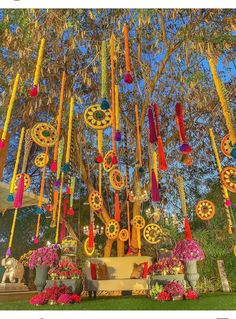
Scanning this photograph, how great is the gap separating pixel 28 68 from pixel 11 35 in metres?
0.76

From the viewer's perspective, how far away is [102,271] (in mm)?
7664

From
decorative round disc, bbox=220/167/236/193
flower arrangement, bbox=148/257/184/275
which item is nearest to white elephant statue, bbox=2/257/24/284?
flower arrangement, bbox=148/257/184/275

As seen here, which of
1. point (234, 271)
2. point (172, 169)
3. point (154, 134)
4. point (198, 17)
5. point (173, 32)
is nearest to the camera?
point (154, 134)

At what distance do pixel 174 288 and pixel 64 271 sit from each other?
172cm

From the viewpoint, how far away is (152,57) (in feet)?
24.6

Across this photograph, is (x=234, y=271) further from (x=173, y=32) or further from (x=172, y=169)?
(x=173, y=32)

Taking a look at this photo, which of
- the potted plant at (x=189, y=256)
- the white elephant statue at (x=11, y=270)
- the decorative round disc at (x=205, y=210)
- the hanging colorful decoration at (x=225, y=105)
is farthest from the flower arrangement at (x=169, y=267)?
the white elephant statue at (x=11, y=270)

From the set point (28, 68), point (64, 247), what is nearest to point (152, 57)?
point (28, 68)

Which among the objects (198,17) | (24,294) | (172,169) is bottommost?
(24,294)

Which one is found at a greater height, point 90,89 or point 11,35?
point 90,89

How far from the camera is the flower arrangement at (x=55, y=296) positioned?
5.16 metres

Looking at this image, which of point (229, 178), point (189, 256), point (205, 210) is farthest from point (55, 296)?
point (205, 210)

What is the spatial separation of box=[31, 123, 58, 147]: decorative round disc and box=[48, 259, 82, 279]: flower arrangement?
1969mm

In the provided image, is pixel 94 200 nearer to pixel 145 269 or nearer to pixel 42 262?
pixel 145 269
